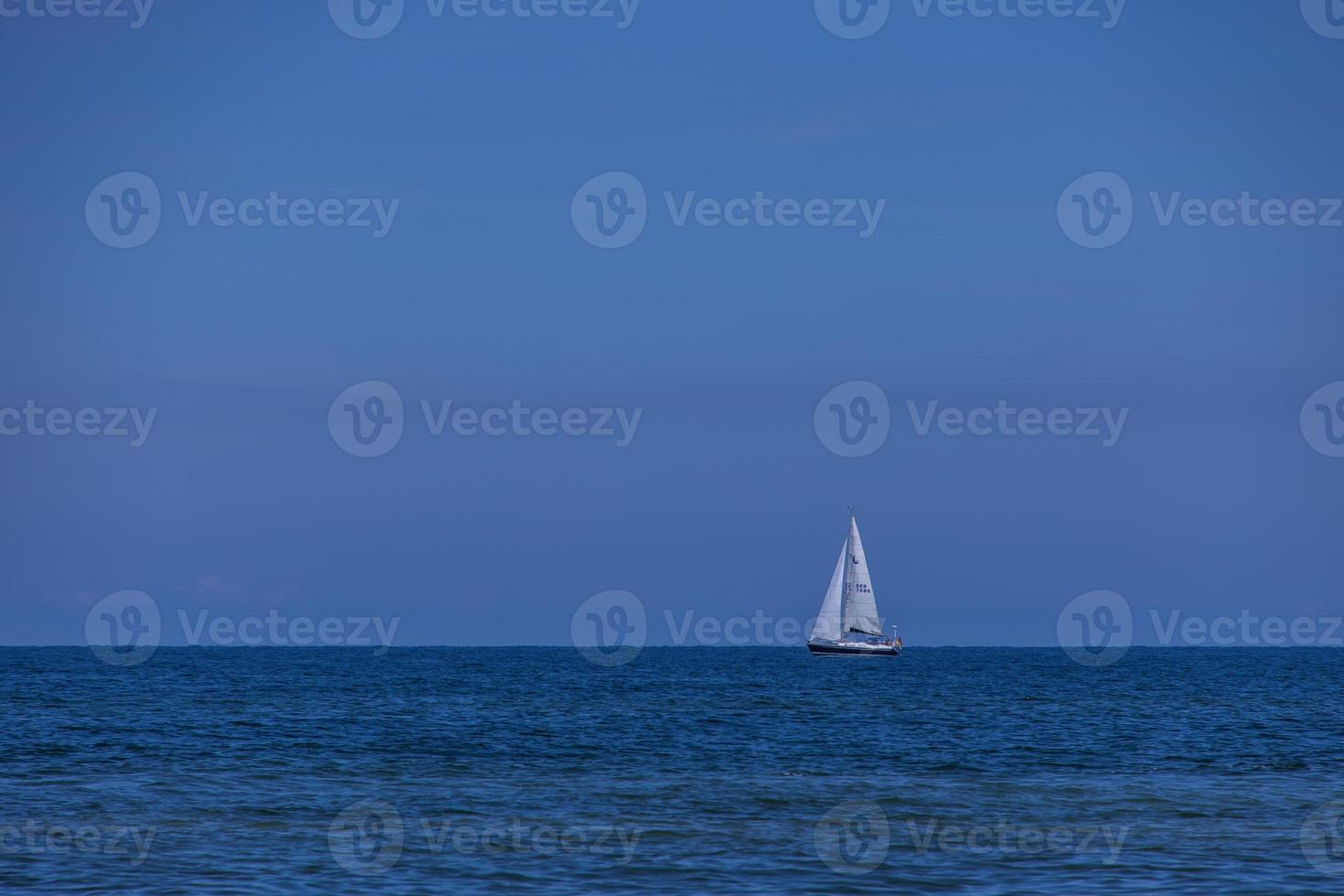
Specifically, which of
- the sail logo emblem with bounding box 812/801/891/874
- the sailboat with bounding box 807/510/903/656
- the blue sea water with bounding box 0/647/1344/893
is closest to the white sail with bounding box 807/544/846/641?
the sailboat with bounding box 807/510/903/656

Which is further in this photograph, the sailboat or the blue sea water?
the sailboat

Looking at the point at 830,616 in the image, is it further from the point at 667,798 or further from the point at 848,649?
the point at 667,798

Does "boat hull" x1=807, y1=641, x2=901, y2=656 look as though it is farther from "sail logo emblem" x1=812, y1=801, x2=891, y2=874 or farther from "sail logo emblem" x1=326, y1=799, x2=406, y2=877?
"sail logo emblem" x1=326, y1=799, x2=406, y2=877

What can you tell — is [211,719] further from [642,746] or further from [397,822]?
[397,822]

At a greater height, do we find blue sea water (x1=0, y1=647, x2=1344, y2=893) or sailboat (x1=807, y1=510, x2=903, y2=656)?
sailboat (x1=807, y1=510, x2=903, y2=656)

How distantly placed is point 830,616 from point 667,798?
10079 centimetres

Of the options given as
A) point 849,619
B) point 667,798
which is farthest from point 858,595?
point 667,798

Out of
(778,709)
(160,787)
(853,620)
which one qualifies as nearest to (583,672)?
(853,620)

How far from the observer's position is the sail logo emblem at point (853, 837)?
27.8 metres

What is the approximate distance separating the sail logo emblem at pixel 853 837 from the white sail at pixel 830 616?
98797 millimetres

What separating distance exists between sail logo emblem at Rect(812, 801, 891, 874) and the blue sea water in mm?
103

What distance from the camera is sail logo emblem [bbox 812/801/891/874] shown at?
2783cm

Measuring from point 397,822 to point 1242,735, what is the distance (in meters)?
36.7

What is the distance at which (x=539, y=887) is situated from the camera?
25.7 metres
